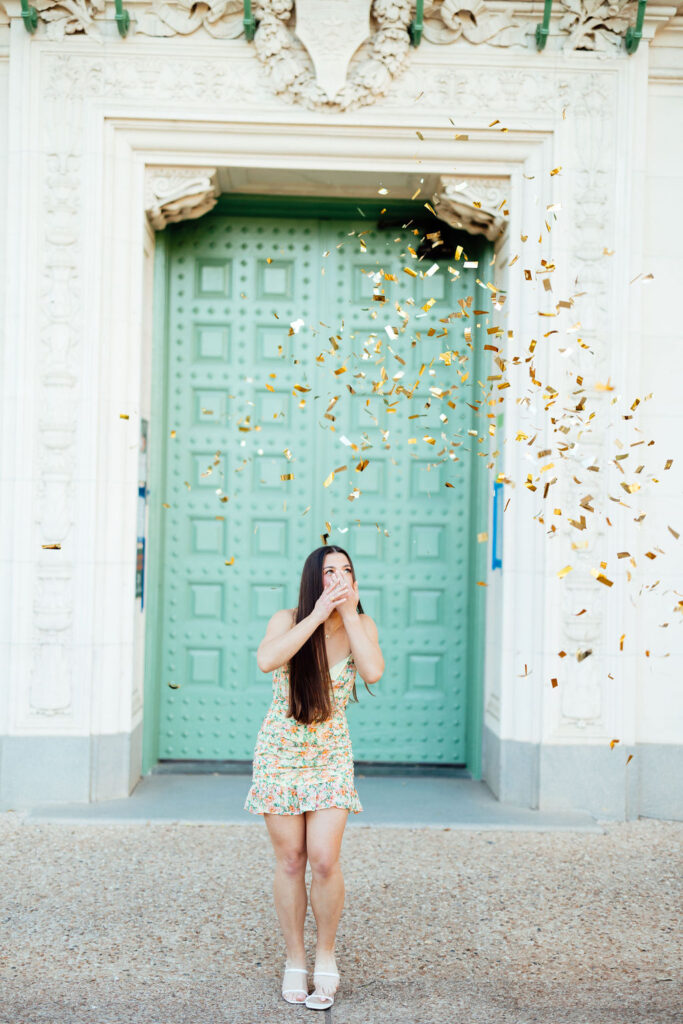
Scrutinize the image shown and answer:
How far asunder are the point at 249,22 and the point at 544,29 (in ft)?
5.67

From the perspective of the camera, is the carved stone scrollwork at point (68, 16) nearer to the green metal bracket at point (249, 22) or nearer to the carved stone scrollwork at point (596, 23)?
the green metal bracket at point (249, 22)

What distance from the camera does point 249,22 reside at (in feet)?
18.9

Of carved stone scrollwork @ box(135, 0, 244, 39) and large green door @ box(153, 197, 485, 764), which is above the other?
carved stone scrollwork @ box(135, 0, 244, 39)

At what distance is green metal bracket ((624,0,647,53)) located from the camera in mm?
5742

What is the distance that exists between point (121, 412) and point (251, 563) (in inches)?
56.4

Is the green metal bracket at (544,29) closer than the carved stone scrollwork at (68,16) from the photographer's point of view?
Yes

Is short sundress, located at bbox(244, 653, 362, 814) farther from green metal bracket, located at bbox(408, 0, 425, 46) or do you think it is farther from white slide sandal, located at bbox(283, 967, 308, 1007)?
green metal bracket, located at bbox(408, 0, 425, 46)

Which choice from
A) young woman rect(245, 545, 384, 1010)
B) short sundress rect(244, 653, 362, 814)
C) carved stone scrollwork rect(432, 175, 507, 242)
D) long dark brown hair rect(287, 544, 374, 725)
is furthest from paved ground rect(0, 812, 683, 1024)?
carved stone scrollwork rect(432, 175, 507, 242)

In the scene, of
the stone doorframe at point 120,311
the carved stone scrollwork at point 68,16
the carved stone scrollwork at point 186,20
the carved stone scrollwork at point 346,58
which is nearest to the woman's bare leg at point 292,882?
the stone doorframe at point 120,311

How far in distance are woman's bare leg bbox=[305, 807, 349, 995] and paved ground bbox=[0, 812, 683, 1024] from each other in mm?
229

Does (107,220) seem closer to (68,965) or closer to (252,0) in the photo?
(252,0)

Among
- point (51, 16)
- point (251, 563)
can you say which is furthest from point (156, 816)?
point (51, 16)

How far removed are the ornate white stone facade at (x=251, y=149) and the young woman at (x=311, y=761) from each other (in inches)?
104

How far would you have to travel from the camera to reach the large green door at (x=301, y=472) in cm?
684
